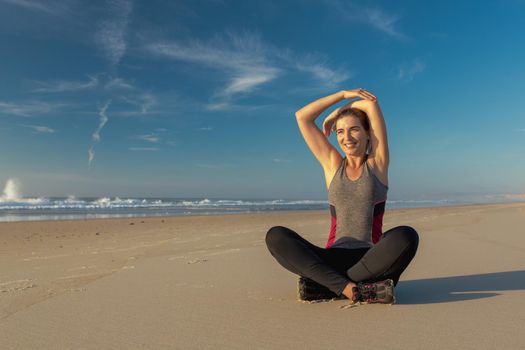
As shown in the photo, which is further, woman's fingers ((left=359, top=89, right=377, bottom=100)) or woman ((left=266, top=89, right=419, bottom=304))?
woman's fingers ((left=359, top=89, right=377, bottom=100))

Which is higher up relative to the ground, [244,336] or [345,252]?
[345,252]

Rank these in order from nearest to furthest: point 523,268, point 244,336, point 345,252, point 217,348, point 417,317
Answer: point 217,348 → point 244,336 → point 417,317 → point 345,252 → point 523,268

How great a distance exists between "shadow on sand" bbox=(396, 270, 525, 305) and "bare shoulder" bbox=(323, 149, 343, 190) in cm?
96

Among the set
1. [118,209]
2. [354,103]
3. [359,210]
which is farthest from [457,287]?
[118,209]

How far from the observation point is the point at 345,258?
107 inches

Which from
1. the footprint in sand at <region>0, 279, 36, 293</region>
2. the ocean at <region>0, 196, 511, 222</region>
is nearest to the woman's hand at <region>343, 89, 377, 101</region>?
the footprint in sand at <region>0, 279, 36, 293</region>

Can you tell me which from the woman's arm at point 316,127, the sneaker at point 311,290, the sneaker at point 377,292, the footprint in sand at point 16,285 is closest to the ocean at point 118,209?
the footprint in sand at point 16,285

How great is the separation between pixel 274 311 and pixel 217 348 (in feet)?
2.31

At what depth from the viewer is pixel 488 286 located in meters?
3.10

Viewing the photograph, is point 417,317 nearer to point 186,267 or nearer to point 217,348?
point 217,348

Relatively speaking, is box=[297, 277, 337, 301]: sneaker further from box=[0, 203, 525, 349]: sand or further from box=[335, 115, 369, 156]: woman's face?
box=[335, 115, 369, 156]: woman's face

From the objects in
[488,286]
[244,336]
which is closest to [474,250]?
[488,286]

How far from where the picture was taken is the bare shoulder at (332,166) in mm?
3023

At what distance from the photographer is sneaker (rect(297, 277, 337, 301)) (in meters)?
2.73
